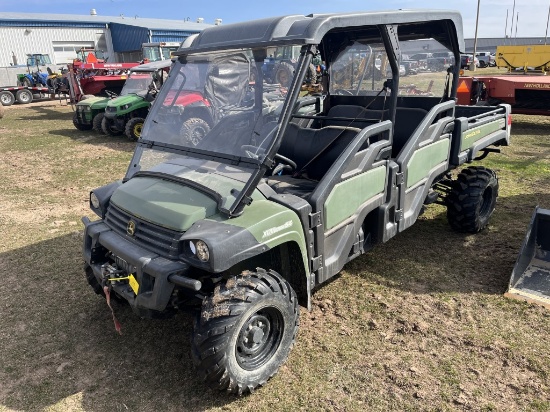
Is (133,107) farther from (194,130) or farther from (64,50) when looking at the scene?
(64,50)

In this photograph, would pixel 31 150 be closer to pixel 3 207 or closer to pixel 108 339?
pixel 3 207

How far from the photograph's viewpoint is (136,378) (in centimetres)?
288

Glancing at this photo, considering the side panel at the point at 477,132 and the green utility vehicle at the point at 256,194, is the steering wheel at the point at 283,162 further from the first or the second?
the side panel at the point at 477,132

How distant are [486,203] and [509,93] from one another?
5984 millimetres

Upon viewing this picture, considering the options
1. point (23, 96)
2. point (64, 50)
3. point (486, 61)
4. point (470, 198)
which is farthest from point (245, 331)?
point (486, 61)

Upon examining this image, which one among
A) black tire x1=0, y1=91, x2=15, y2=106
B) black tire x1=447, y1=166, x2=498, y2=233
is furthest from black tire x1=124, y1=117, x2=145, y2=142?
black tire x1=0, y1=91, x2=15, y2=106

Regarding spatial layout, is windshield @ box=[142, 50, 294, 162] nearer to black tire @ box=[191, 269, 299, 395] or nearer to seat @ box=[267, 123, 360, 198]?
seat @ box=[267, 123, 360, 198]

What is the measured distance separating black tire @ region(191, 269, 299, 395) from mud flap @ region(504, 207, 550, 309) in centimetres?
194

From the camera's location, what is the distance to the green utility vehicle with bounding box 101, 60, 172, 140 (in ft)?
35.7

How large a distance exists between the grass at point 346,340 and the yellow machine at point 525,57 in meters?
18.9

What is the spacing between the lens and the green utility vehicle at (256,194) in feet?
8.36

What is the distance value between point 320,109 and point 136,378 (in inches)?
120

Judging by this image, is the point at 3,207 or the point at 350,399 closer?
the point at 350,399

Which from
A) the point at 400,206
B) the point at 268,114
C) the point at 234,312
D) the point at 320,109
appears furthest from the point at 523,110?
the point at 234,312
